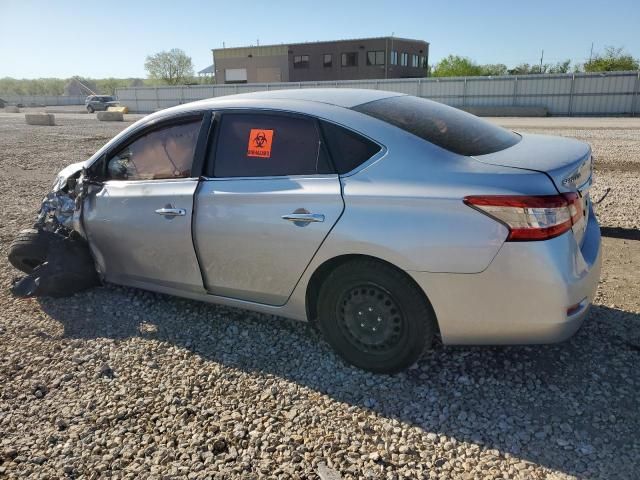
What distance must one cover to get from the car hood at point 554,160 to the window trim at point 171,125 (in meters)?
1.90

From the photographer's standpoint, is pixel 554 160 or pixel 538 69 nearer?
pixel 554 160

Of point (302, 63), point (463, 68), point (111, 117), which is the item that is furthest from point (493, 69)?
point (111, 117)

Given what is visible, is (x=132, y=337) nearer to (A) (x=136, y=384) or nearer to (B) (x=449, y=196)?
(A) (x=136, y=384)

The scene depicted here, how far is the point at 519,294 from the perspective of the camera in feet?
8.81

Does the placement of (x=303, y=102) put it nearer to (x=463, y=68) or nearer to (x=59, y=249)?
(x=59, y=249)

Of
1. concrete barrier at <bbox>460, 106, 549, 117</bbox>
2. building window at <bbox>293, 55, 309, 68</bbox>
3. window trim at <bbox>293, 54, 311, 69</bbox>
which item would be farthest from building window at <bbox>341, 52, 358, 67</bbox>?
concrete barrier at <bbox>460, 106, 549, 117</bbox>

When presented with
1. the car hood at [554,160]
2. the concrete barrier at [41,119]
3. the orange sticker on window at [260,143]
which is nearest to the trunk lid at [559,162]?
the car hood at [554,160]

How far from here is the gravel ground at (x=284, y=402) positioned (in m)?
2.54

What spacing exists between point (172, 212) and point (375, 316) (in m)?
1.65

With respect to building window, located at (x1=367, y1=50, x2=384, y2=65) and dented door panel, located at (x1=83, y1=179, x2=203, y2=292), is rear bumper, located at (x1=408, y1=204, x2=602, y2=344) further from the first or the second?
building window, located at (x1=367, y1=50, x2=384, y2=65)

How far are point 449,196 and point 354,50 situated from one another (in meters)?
57.8

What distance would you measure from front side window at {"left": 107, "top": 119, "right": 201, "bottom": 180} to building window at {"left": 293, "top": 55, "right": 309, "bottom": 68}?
5853 cm

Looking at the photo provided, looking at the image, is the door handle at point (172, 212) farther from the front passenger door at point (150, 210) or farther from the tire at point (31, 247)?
the tire at point (31, 247)

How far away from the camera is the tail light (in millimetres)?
2600
